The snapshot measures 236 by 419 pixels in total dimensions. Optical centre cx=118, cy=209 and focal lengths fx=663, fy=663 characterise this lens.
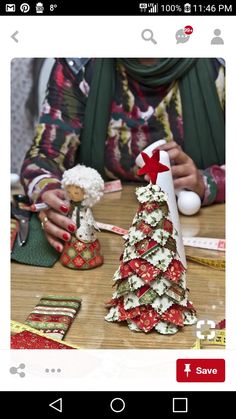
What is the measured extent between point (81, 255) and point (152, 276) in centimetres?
16

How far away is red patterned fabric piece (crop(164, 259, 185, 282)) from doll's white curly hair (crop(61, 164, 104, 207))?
0.18 m

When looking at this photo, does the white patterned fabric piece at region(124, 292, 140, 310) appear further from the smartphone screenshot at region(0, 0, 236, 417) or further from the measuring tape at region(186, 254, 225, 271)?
the measuring tape at region(186, 254, 225, 271)

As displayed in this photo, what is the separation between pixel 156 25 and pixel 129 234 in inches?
9.3

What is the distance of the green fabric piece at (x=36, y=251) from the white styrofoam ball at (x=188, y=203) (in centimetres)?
22

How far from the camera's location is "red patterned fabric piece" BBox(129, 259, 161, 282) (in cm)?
75

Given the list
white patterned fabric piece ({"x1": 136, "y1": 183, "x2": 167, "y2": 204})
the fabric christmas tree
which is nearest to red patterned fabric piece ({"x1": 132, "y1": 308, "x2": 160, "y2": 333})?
the fabric christmas tree

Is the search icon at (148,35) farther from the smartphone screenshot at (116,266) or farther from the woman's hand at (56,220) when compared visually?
the woman's hand at (56,220)

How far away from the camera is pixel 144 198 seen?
758mm

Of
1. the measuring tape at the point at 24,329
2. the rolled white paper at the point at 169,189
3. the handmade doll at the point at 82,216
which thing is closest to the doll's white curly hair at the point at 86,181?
the handmade doll at the point at 82,216

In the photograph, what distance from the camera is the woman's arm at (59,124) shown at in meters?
1.08
